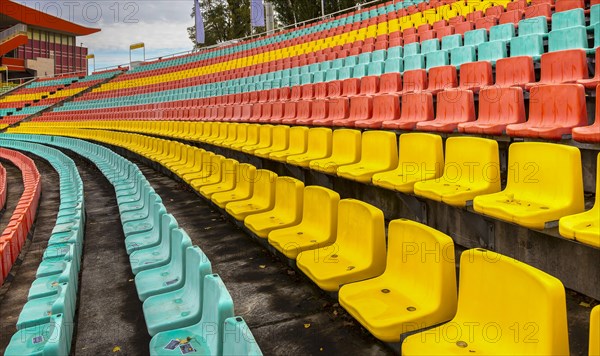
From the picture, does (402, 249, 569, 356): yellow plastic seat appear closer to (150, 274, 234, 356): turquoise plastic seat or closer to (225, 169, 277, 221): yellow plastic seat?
(150, 274, 234, 356): turquoise plastic seat

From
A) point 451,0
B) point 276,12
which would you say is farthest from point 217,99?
point 276,12

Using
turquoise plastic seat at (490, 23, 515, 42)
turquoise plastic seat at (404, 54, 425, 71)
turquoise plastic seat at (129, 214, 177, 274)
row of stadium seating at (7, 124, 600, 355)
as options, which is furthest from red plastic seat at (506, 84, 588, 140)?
turquoise plastic seat at (404, 54, 425, 71)

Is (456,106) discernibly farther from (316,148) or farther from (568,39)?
(568,39)

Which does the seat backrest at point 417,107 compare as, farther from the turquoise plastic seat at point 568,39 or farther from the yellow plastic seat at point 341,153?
the turquoise plastic seat at point 568,39

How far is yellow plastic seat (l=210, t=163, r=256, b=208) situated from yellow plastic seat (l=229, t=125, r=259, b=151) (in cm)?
89

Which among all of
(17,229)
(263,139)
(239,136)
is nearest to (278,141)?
(263,139)

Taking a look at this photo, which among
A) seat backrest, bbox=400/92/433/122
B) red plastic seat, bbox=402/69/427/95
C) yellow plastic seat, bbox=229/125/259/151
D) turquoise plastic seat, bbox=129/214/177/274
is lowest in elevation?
turquoise plastic seat, bbox=129/214/177/274

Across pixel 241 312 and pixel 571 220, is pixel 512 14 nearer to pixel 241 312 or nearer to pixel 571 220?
pixel 571 220

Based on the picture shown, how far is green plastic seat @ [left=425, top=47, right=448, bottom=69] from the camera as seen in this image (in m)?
4.78

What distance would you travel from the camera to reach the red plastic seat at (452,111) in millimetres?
3062

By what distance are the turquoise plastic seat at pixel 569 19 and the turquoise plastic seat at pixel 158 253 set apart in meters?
3.66

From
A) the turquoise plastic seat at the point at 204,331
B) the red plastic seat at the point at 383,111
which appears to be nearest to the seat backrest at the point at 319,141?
the red plastic seat at the point at 383,111

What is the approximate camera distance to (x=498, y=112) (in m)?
2.90

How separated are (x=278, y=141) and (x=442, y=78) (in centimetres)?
165
